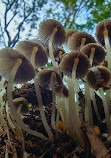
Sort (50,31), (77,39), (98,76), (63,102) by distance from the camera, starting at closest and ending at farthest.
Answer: (98,76), (63,102), (77,39), (50,31)

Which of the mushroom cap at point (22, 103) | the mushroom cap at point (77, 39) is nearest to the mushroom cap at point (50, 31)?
the mushroom cap at point (77, 39)

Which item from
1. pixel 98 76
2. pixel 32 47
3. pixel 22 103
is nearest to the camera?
pixel 98 76

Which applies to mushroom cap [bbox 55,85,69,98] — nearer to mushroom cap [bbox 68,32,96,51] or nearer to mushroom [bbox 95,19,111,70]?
mushroom cap [bbox 68,32,96,51]

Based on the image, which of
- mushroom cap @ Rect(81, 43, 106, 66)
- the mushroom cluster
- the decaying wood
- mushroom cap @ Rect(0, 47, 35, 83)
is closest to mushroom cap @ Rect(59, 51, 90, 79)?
the mushroom cluster

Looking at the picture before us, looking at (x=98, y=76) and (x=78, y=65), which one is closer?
(x=98, y=76)

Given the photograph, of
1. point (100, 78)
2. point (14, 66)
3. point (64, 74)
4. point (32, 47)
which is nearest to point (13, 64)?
point (14, 66)

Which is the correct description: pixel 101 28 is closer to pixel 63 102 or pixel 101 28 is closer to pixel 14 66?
pixel 63 102

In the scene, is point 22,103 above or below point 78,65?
below

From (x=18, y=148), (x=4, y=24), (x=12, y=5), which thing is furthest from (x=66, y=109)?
(x=12, y=5)
